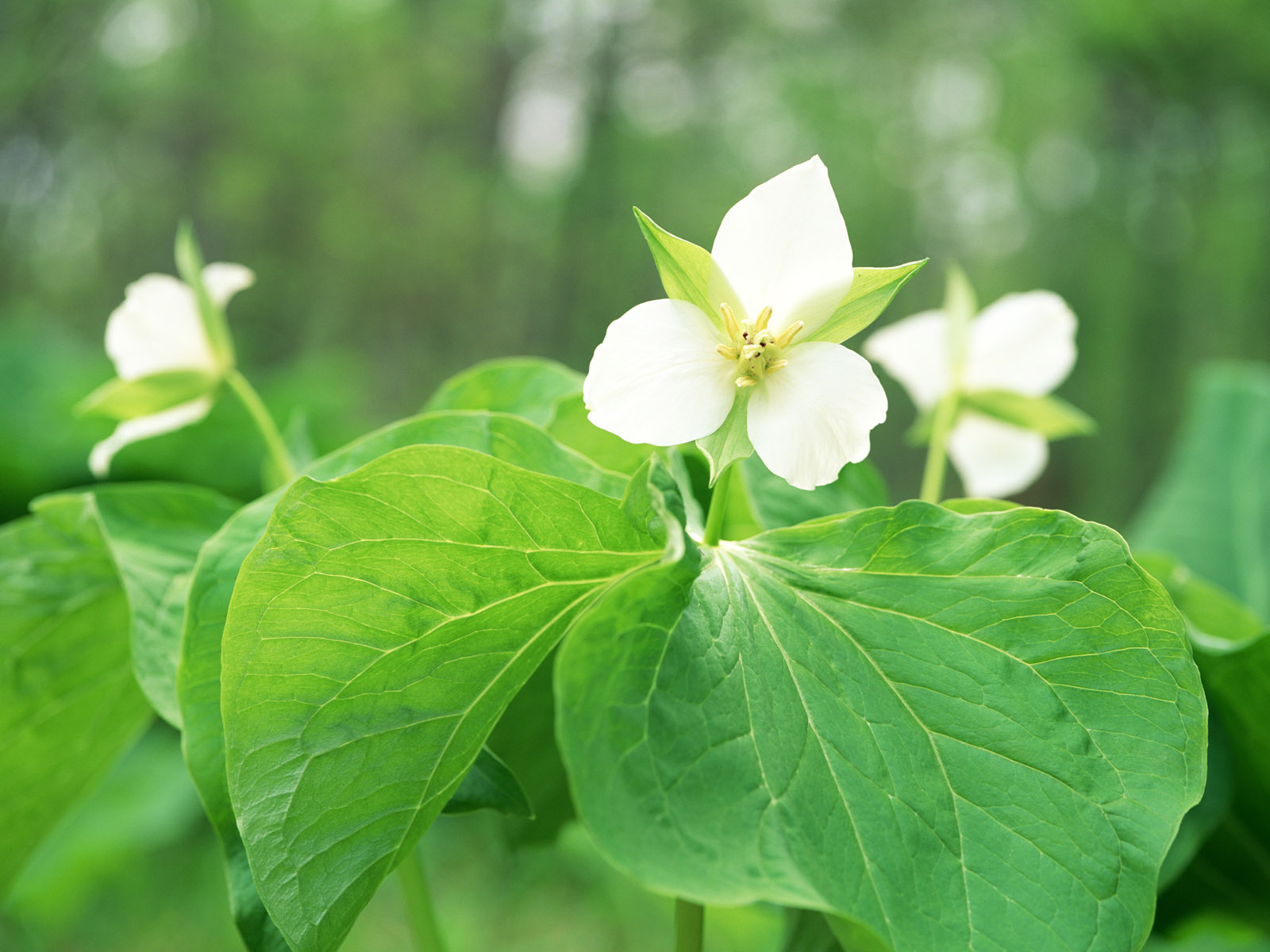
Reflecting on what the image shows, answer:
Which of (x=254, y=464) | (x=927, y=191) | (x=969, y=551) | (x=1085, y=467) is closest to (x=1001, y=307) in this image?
(x=969, y=551)

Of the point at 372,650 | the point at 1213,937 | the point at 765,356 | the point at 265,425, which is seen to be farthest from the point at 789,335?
the point at 1213,937

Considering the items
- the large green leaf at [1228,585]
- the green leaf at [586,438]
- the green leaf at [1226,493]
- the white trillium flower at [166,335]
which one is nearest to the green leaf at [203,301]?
the white trillium flower at [166,335]

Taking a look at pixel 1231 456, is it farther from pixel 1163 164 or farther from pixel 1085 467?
pixel 1163 164

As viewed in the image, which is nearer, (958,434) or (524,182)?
(958,434)

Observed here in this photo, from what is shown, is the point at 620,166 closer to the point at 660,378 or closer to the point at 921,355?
the point at 921,355

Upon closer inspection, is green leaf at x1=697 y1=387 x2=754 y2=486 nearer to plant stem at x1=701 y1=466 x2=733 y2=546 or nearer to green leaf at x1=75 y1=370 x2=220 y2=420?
plant stem at x1=701 y1=466 x2=733 y2=546

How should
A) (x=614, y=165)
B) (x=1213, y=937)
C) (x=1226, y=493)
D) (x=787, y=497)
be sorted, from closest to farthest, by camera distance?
(x=787, y=497), (x=1213, y=937), (x=1226, y=493), (x=614, y=165)

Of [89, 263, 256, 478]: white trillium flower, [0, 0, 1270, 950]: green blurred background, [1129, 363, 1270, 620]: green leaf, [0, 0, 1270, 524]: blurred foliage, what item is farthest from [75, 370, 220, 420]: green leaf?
[0, 0, 1270, 524]: blurred foliage
